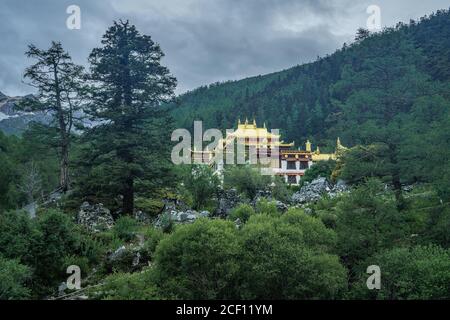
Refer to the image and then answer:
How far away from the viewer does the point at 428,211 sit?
1869cm

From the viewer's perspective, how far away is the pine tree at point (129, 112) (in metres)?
21.7

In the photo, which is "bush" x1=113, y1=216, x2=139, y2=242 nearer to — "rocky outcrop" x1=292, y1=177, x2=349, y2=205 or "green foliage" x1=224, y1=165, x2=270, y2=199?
"green foliage" x1=224, y1=165, x2=270, y2=199

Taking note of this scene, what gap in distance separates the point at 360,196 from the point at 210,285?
712cm

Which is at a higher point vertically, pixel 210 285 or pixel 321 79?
pixel 321 79

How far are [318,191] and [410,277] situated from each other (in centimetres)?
1881

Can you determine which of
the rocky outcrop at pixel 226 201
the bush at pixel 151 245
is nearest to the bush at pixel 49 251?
the bush at pixel 151 245

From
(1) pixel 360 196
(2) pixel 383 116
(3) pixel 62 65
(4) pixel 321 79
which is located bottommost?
(1) pixel 360 196

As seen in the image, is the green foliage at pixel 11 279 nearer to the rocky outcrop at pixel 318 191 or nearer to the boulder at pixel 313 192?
the rocky outcrop at pixel 318 191

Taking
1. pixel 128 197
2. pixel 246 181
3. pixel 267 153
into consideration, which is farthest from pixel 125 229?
pixel 267 153

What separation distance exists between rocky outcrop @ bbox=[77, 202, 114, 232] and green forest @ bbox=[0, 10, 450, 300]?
0.53ft

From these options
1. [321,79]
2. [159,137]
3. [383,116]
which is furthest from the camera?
[321,79]

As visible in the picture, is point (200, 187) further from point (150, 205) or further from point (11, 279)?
point (11, 279)

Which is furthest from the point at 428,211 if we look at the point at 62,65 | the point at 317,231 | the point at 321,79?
the point at 321,79

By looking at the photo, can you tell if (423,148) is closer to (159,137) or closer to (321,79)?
(159,137)
